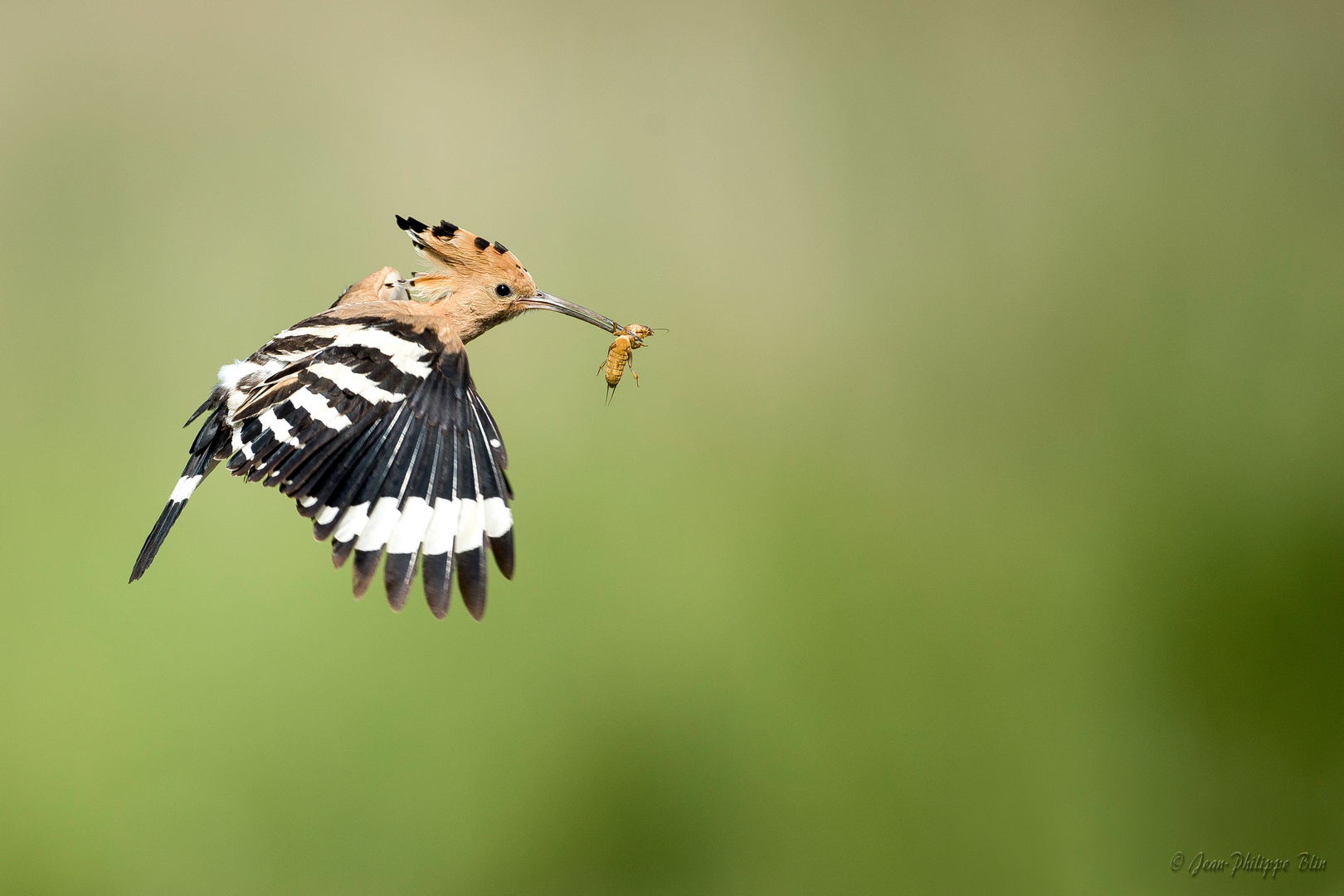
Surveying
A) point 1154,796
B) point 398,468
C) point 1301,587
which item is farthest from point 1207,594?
point 398,468

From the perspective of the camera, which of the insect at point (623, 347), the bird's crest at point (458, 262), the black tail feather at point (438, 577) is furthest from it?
the insect at point (623, 347)

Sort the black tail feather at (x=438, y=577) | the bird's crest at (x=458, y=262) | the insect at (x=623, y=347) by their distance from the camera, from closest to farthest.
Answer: the black tail feather at (x=438, y=577) < the bird's crest at (x=458, y=262) < the insect at (x=623, y=347)

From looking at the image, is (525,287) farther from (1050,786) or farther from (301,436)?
(1050,786)

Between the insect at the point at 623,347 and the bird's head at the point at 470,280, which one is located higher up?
the bird's head at the point at 470,280

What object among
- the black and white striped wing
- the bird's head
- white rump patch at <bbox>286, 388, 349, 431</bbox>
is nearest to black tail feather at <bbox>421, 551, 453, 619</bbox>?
the black and white striped wing

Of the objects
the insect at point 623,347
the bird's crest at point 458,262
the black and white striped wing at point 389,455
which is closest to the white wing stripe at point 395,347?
the black and white striped wing at point 389,455

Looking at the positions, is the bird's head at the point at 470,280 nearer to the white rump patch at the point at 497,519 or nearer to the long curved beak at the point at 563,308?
the long curved beak at the point at 563,308

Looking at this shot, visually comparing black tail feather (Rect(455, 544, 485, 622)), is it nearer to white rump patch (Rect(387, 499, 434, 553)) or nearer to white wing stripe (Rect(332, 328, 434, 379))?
white rump patch (Rect(387, 499, 434, 553))
